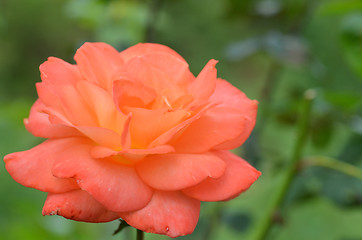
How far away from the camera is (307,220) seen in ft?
3.49

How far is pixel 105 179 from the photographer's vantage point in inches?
11.3

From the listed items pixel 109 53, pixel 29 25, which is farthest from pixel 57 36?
pixel 109 53

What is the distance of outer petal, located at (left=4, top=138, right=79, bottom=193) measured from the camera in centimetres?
29

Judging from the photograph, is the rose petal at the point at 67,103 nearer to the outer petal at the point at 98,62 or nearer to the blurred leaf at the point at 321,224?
the outer petal at the point at 98,62

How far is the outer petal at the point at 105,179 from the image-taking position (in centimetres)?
27

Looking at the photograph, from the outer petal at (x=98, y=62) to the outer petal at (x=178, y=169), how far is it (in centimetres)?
8

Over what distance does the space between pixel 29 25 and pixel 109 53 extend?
8.56ft

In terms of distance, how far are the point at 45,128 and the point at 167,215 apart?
12 cm

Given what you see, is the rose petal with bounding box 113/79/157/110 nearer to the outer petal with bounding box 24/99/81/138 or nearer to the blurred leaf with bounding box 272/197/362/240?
the outer petal with bounding box 24/99/81/138

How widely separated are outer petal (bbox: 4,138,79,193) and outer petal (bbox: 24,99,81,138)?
0.01 meters

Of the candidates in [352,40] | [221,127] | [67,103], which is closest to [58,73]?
[67,103]

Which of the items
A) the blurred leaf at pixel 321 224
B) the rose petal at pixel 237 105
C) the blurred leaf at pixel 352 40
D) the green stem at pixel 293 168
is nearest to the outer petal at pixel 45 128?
the rose petal at pixel 237 105

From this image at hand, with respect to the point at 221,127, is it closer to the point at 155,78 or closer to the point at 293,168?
the point at 155,78

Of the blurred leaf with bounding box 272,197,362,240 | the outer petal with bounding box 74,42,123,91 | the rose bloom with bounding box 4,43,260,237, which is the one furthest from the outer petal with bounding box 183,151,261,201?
the blurred leaf with bounding box 272,197,362,240
